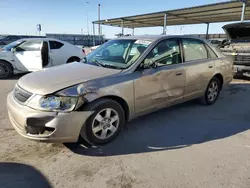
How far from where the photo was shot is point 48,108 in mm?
2645

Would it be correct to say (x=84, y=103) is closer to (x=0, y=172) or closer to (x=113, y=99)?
(x=113, y=99)

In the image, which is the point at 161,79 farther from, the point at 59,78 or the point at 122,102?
the point at 59,78

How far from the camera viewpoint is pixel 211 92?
5023 mm

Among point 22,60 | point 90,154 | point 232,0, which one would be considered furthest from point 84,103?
point 232,0

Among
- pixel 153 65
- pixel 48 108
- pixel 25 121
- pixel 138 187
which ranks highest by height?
pixel 153 65

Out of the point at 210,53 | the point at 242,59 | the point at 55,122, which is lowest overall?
the point at 55,122

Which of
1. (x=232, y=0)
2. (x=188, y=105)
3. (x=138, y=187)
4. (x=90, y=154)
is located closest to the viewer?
(x=138, y=187)

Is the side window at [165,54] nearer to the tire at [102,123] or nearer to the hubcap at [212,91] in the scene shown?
the tire at [102,123]

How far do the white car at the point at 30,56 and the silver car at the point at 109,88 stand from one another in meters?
Answer: 4.41

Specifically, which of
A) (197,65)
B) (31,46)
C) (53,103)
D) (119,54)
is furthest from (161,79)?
(31,46)

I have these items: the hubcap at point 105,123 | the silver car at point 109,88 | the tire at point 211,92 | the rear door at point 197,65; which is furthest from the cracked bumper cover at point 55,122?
the tire at point 211,92

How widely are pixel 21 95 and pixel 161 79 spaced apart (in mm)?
2201

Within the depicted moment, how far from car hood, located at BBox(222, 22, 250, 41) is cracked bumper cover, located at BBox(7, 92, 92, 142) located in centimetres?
738

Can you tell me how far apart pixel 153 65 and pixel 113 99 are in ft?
3.09
